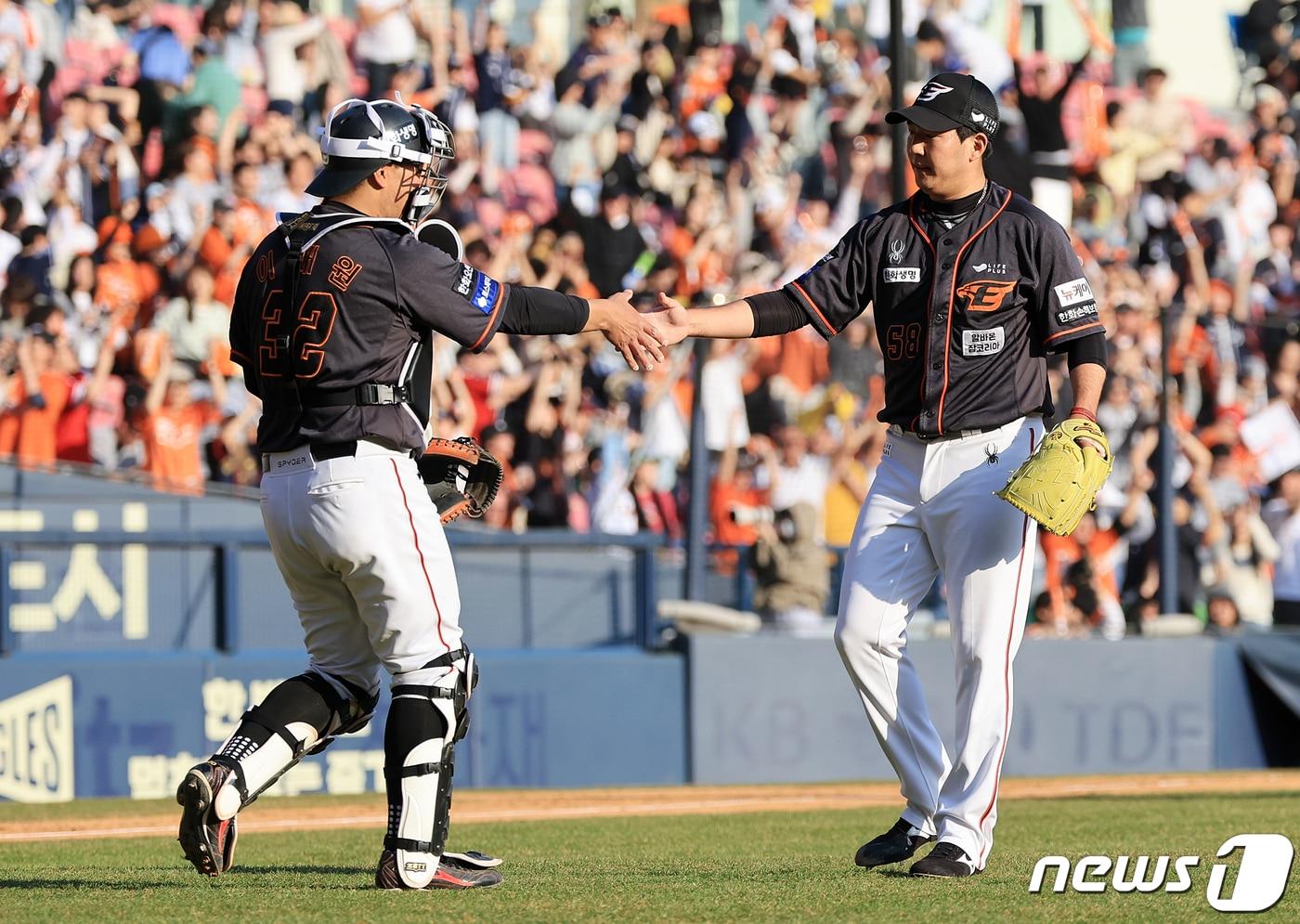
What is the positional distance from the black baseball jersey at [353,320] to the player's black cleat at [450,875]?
1173mm

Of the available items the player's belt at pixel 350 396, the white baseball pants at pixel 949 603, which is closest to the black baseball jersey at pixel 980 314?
the white baseball pants at pixel 949 603

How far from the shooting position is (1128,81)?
20.4 metres

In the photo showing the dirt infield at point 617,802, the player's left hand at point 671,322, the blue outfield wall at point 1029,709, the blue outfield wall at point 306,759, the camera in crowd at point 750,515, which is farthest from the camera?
the blue outfield wall at point 1029,709

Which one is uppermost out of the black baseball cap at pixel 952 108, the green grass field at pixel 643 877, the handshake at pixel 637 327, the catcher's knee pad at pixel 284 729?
the black baseball cap at pixel 952 108

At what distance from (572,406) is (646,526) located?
1172mm

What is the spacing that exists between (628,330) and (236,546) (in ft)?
21.3

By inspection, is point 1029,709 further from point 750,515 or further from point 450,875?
point 450,875

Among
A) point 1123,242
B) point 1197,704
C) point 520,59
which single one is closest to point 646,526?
point 1197,704

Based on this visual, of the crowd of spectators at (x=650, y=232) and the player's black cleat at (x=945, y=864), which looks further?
the crowd of spectators at (x=650, y=232)

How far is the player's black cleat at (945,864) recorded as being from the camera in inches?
223

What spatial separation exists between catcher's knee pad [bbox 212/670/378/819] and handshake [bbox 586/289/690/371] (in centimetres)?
130

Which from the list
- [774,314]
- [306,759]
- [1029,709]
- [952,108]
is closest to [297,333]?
[774,314]

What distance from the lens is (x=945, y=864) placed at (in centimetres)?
568

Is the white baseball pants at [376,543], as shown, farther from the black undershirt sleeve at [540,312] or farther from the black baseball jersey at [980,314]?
the black baseball jersey at [980,314]
